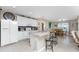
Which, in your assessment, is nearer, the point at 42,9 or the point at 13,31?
the point at 42,9

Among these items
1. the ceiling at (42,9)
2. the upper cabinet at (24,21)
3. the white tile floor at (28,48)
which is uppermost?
the ceiling at (42,9)

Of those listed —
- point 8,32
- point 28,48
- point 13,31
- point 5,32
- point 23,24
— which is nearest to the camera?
point 28,48

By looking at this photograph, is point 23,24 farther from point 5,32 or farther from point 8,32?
point 5,32

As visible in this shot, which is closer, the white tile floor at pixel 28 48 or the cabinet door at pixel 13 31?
the white tile floor at pixel 28 48

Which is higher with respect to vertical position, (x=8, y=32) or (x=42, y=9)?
(x=42, y=9)

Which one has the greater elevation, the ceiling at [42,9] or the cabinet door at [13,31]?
the ceiling at [42,9]

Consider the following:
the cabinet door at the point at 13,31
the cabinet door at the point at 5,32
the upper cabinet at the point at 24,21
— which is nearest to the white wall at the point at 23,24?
the upper cabinet at the point at 24,21

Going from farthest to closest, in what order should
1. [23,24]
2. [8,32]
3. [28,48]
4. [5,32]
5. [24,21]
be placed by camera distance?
[24,21]
[23,24]
[8,32]
[5,32]
[28,48]

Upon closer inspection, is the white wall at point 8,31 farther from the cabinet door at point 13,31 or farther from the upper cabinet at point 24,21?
the upper cabinet at point 24,21

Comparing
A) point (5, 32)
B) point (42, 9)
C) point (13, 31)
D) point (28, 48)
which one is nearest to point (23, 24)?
point (13, 31)

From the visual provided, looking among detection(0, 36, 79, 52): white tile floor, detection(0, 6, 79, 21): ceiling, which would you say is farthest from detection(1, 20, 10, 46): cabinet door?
detection(0, 6, 79, 21): ceiling

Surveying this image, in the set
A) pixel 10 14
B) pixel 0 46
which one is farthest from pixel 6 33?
pixel 10 14
